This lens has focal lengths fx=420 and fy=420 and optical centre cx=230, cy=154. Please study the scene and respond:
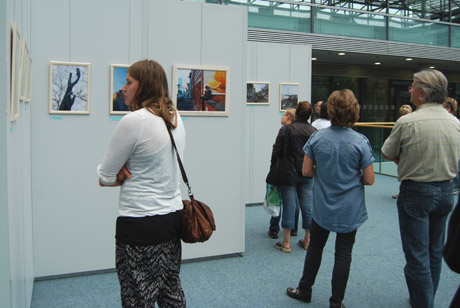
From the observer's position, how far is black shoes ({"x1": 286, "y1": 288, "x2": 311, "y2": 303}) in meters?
3.78

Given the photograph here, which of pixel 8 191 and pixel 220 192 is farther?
pixel 220 192

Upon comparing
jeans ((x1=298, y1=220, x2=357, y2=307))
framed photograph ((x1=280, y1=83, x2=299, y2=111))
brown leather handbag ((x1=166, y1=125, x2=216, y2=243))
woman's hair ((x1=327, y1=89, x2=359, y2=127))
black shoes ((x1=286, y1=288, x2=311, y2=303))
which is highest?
framed photograph ((x1=280, y1=83, x2=299, y2=111))

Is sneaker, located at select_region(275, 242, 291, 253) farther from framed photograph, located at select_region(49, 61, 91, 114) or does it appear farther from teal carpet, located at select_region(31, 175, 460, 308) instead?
framed photograph, located at select_region(49, 61, 91, 114)

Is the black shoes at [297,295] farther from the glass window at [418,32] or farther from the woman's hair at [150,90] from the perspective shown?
the glass window at [418,32]

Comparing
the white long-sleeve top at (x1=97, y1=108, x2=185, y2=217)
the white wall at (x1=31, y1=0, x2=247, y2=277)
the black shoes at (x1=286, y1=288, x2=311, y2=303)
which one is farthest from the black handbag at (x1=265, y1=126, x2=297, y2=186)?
the white long-sleeve top at (x1=97, y1=108, x2=185, y2=217)

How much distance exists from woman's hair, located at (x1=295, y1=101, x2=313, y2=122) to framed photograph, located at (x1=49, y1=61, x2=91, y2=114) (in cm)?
249

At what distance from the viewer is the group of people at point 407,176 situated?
10.3 feet

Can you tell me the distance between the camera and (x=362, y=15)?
44.9 feet

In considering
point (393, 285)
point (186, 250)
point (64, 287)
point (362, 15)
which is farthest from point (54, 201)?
point (362, 15)

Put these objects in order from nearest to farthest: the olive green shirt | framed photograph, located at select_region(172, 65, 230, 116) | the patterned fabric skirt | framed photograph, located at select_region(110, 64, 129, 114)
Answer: the patterned fabric skirt → the olive green shirt → framed photograph, located at select_region(110, 64, 129, 114) → framed photograph, located at select_region(172, 65, 230, 116)

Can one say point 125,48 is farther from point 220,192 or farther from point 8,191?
point 8,191

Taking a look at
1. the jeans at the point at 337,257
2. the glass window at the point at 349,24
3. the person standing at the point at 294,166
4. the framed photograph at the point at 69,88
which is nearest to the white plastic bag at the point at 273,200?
the person standing at the point at 294,166

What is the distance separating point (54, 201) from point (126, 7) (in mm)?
2087

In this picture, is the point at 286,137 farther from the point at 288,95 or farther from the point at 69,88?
the point at 288,95
